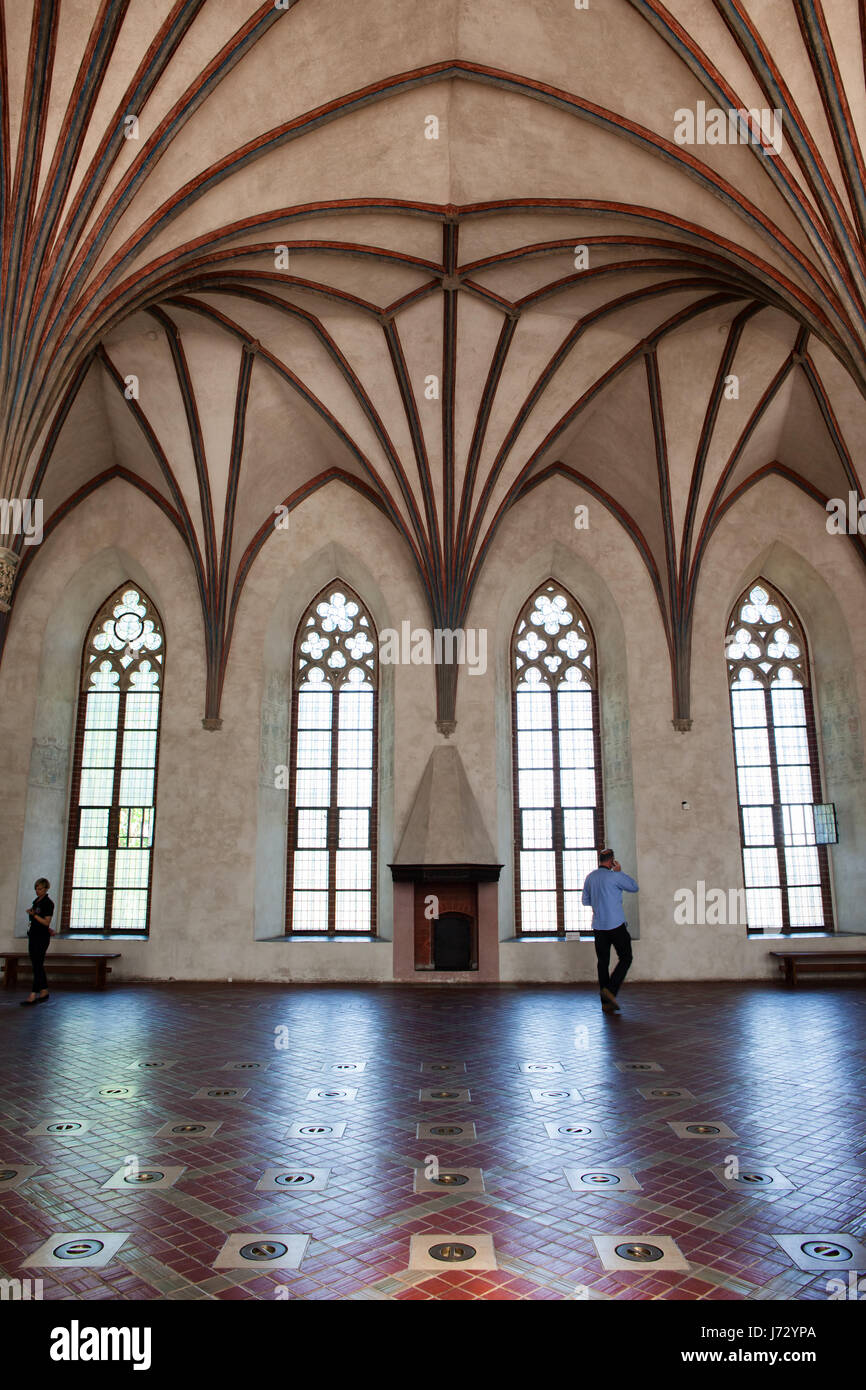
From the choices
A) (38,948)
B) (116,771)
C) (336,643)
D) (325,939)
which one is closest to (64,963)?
(38,948)

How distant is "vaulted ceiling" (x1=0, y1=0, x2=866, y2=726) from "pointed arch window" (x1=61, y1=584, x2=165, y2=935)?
68.6 inches

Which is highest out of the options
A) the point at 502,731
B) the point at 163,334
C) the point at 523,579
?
the point at 163,334

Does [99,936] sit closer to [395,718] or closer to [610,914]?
[395,718]

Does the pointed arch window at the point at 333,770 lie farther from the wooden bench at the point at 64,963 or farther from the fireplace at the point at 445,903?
the wooden bench at the point at 64,963

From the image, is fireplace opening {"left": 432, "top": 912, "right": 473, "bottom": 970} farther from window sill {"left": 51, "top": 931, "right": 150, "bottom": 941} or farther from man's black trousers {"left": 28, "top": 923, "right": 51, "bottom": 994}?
man's black trousers {"left": 28, "top": 923, "right": 51, "bottom": 994}

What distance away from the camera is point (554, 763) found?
16016mm

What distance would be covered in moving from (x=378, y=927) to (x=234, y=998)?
3.34 meters

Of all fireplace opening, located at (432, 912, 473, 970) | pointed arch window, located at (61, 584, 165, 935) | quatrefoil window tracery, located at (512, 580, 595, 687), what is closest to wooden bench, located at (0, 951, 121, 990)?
pointed arch window, located at (61, 584, 165, 935)

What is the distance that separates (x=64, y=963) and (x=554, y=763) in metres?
8.95

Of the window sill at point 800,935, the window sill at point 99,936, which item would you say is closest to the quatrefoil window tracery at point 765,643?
the window sill at point 800,935

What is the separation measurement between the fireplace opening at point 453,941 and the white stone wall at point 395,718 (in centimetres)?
64

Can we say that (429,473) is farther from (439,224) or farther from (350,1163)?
(350,1163)

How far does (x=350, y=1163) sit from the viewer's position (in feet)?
16.8
